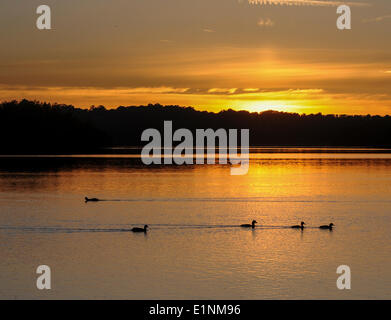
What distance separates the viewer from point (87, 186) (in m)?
63.2

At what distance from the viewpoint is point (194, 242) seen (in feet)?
102

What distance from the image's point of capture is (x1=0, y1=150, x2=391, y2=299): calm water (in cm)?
2214

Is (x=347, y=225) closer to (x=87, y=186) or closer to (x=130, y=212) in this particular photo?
(x=130, y=212)

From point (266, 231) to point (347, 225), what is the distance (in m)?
5.72

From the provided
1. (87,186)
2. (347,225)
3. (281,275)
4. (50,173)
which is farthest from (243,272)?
(50,173)

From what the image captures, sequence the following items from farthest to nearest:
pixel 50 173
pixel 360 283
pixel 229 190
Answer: pixel 50 173
pixel 229 190
pixel 360 283

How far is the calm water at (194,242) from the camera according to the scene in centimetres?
2214

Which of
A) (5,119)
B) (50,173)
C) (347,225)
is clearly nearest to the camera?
(347,225)

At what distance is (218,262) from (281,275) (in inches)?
132

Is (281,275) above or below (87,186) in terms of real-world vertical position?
below

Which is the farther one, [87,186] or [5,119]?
[5,119]
